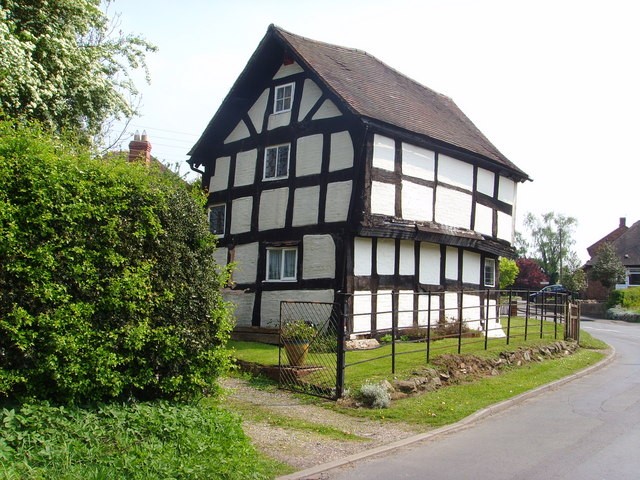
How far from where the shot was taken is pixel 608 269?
48969 millimetres

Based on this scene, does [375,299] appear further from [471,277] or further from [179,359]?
[179,359]

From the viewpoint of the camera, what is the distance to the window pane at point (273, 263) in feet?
60.8

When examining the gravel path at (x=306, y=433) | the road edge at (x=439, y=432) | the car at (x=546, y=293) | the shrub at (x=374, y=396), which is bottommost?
the gravel path at (x=306, y=433)

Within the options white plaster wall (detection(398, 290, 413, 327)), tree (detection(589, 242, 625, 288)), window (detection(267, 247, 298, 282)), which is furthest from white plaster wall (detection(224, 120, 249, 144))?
tree (detection(589, 242, 625, 288))

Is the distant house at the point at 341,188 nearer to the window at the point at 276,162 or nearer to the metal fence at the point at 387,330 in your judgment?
the window at the point at 276,162

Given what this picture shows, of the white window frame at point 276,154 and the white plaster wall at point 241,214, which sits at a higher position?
the white window frame at point 276,154

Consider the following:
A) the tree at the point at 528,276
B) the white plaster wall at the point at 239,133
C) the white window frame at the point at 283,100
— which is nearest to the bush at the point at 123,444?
the white window frame at the point at 283,100

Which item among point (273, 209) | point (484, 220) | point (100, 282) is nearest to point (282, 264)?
point (273, 209)

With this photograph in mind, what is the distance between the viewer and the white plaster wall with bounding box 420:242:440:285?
18.8 metres

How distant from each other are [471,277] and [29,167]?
1690 cm

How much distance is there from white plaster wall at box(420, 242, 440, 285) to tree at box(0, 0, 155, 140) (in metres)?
9.72

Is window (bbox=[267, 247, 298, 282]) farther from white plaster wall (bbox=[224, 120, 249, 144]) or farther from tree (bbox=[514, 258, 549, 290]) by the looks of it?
tree (bbox=[514, 258, 549, 290])

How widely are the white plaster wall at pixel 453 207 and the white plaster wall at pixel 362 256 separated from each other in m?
3.11

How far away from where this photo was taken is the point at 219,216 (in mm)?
20875
